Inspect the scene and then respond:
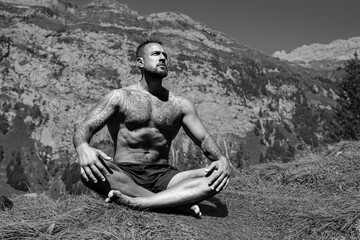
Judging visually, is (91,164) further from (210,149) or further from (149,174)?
(210,149)

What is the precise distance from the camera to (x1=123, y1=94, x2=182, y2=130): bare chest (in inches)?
223

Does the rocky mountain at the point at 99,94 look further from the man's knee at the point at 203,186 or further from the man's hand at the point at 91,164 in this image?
the man's hand at the point at 91,164

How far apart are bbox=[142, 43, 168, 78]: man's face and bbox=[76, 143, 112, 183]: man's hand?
6.16ft

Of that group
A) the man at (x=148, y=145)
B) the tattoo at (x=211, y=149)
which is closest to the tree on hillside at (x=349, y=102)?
the tattoo at (x=211, y=149)

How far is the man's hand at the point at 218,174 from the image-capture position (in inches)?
202

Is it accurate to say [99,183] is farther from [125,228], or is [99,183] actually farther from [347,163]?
[347,163]

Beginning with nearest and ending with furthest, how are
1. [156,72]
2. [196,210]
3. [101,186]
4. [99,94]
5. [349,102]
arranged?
[101,186], [196,210], [156,72], [349,102], [99,94]

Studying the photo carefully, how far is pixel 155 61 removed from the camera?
5945mm

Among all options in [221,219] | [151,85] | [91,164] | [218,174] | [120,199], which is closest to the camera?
[91,164]

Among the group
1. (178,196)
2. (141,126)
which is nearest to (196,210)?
(178,196)

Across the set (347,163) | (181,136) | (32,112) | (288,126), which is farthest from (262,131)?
(347,163)

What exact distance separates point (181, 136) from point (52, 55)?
61.5 metres

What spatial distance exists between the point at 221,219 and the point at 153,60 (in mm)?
2816

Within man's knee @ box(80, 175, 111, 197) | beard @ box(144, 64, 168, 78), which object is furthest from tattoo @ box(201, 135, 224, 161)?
man's knee @ box(80, 175, 111, 197)
